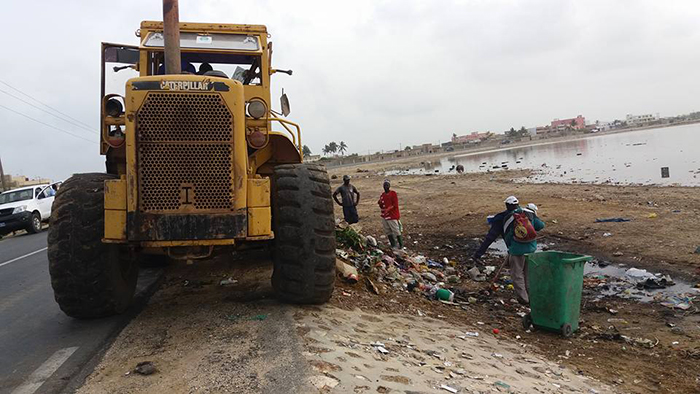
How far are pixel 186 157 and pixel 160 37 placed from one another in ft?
7.15

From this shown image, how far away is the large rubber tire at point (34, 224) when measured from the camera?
16969mm

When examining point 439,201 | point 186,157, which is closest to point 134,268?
point 186,157

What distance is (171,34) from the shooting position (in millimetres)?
4648

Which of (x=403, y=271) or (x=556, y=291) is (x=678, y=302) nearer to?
(x=556, y=291)

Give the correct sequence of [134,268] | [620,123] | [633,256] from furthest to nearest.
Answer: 1. [620,123]
2. [633,256]
3. [134,268]

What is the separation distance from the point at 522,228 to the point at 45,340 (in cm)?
571

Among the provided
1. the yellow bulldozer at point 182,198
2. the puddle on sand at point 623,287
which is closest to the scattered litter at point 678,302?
the puddle on sand at point 623,287

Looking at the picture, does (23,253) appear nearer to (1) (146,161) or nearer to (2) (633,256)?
(1) (146,161)

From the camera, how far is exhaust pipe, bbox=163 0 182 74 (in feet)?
15.2

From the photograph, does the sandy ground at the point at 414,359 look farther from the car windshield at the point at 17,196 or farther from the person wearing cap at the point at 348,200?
the car windshield at the point at 17,196

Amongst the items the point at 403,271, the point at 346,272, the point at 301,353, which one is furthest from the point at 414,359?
the point at 403,271

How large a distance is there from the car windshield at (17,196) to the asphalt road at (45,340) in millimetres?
11902

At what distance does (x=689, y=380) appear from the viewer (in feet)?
14.6

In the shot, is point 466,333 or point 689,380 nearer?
point 689,380
